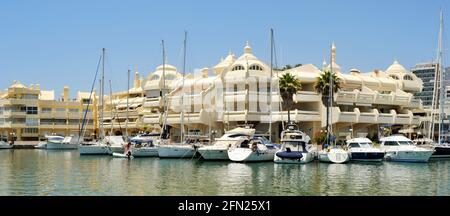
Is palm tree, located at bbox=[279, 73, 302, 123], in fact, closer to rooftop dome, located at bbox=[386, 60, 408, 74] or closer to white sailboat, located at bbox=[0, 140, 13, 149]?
rooftop dome, located at bbox=[386, 60, 408, 74]

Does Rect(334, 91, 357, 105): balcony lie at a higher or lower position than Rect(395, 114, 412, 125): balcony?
higher

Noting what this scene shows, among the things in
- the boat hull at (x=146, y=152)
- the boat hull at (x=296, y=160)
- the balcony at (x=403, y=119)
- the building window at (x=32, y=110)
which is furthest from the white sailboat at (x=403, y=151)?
the building window at (x=32, y=110)

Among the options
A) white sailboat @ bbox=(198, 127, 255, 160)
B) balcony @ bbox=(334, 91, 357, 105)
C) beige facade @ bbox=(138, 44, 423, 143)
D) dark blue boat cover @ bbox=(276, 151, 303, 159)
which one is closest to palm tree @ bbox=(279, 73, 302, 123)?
beige facade @ bbox=(138, 44, 423, 143)

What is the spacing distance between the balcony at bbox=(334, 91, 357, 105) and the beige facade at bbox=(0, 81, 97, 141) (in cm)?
5257

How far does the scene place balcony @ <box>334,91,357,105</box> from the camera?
81.4 m

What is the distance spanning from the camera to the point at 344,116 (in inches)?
3113

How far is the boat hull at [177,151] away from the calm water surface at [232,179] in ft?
22.7

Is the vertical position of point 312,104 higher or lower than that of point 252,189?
higher

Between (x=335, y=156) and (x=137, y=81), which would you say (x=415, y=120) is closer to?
(x=335, y=156)

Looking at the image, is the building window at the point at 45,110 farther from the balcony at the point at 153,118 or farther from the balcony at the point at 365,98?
the balcony at the point at 365,98
